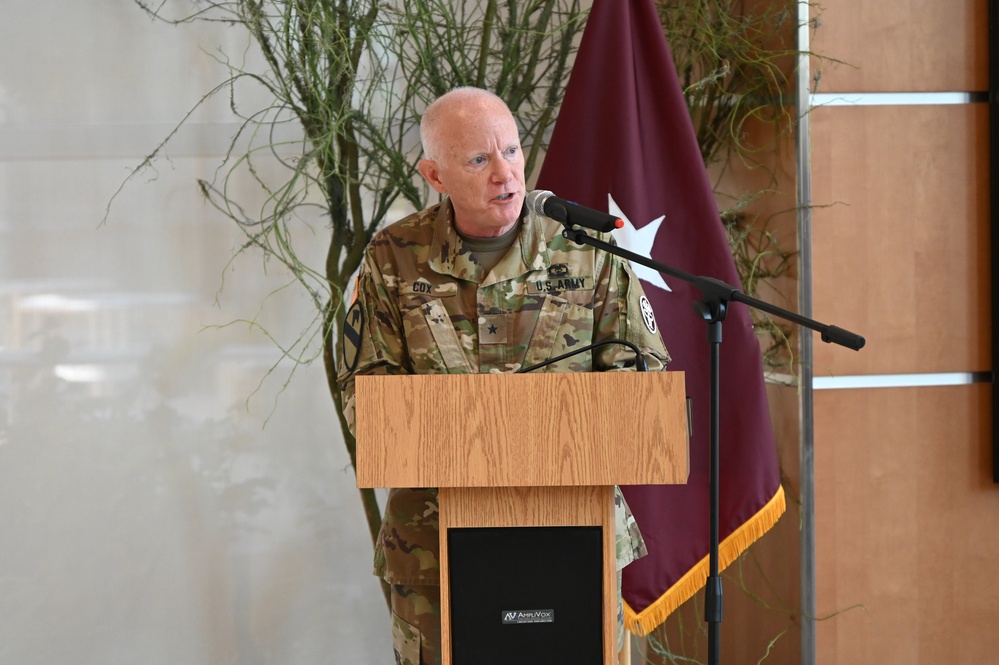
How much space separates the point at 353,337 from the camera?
6.79ft

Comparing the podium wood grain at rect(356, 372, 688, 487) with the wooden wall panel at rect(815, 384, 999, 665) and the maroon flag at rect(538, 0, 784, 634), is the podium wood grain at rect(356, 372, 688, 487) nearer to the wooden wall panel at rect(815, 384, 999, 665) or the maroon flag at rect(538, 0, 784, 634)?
the maroon flag at rect(538, 0, 784, 634)

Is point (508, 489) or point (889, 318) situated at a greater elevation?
point (889, 318)

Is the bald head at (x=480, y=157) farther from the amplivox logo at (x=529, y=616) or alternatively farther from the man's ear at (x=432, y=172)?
the amplivox logo at (x=529, y=616)

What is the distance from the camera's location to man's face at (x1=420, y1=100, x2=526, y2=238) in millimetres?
2031

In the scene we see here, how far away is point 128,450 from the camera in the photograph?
326cm

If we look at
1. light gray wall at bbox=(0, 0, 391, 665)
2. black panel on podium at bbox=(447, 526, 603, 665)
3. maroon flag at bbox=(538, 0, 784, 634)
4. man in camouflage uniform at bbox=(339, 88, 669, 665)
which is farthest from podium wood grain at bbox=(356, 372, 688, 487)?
light gray wall at bbox=(0, 0, 391, 665)

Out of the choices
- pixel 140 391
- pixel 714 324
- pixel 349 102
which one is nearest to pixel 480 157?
pixel 714 324

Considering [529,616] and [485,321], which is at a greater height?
[485,321]

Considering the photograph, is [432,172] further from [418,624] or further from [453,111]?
[418,624]

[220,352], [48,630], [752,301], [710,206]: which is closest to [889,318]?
[710,206]

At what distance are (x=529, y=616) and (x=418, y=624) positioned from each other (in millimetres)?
429

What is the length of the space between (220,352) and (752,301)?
210 cm

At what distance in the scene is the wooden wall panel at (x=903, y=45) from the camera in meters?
2.74

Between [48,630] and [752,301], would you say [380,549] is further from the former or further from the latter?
[48,630]
